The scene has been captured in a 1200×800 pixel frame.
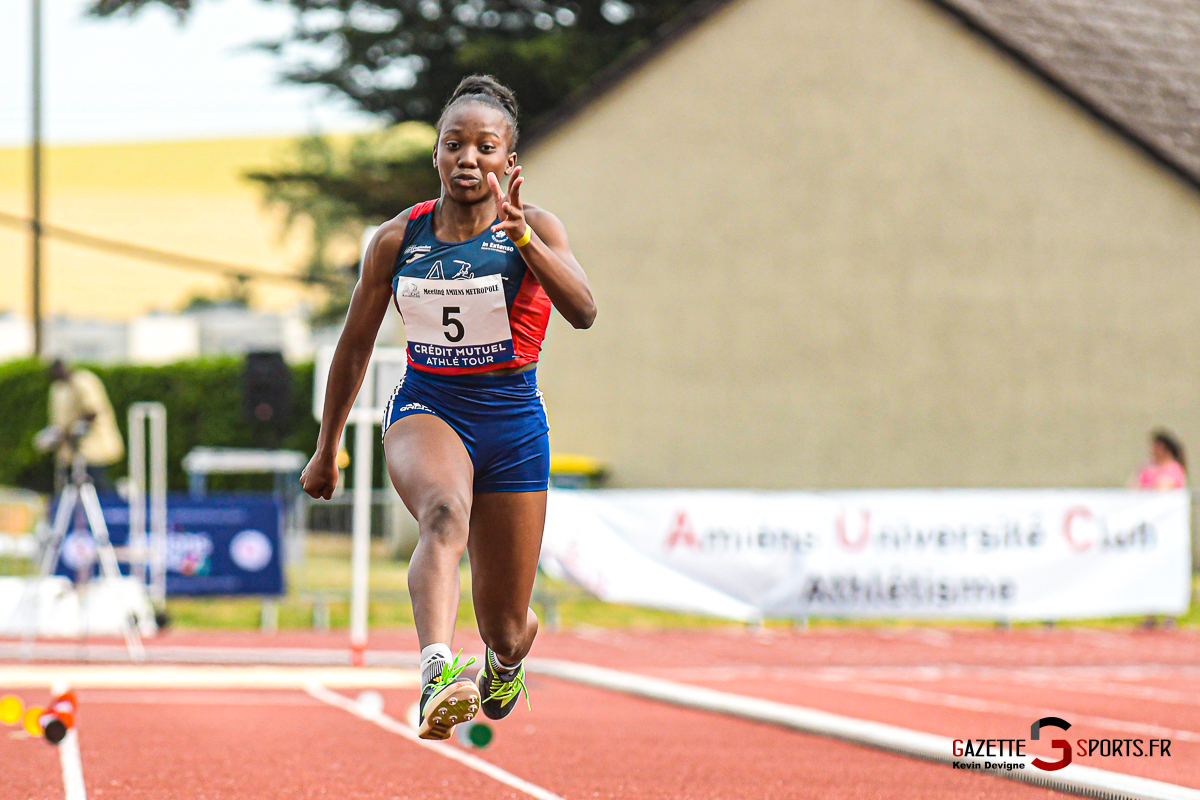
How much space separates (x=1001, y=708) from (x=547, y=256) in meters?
6.66

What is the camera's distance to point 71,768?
7605 mm

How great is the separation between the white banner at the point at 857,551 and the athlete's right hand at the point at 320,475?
9868 millimetres

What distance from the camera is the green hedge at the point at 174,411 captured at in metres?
29.5

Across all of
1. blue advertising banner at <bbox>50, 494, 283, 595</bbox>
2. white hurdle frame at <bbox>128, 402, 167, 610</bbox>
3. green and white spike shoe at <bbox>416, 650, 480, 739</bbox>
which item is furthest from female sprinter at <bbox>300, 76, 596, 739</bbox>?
blue advertising banner at <bbox>50, 494, 283, 595</bbox>

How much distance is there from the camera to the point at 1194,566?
67.1 ft

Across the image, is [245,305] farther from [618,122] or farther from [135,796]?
[135,796]

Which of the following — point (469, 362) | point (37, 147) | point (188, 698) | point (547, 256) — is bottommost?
point (188, 698)

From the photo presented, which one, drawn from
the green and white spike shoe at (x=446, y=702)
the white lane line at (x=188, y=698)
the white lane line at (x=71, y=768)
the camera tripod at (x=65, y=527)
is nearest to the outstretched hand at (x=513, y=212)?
the green and white spike shoe at (x=446, y=702)

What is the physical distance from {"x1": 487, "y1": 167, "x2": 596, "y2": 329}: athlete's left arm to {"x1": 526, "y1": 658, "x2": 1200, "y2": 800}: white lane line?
2995mm

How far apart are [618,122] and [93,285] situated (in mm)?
104004

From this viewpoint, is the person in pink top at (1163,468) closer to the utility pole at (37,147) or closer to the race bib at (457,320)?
the race bib at (457,320)

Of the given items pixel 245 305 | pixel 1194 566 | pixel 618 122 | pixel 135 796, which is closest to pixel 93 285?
pixel 245 305

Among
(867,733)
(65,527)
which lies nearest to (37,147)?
(65,527)

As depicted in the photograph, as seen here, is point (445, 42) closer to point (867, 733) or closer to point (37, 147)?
point (37, 147)
